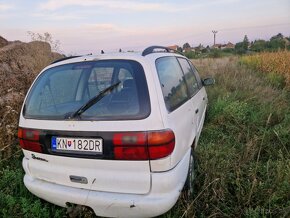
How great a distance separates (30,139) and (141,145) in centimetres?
114

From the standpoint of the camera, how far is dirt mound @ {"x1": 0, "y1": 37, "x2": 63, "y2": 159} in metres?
4.08

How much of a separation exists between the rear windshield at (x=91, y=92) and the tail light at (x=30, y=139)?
15 centimetres

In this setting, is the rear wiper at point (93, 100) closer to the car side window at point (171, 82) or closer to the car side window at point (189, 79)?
the car side window at point (171, 82)

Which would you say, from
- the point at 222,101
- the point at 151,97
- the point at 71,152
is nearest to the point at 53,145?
the point at 71,152

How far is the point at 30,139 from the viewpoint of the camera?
2598 mm

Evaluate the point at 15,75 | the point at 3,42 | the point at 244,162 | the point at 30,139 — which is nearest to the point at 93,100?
the point at 30,139

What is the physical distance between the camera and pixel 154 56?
2.71m

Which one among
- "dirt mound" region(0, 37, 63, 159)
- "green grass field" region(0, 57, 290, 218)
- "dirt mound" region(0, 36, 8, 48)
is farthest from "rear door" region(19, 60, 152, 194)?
"dirt mound" region(0, 36, 8, 48)

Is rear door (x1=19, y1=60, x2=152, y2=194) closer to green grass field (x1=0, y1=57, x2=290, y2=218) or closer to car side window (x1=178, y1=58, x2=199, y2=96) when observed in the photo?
green grass field (x1=0, y1=57, x2=290, y2=218)

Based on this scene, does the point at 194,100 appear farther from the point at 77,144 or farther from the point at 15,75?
the point at 15,75

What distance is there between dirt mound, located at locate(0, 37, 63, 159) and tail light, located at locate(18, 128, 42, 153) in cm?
141

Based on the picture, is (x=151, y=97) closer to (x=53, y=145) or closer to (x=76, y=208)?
(x=53, y=145)

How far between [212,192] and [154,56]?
5.11ft

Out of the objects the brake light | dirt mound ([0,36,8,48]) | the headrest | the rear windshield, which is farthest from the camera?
dirt mound ([0,36,8,48])
